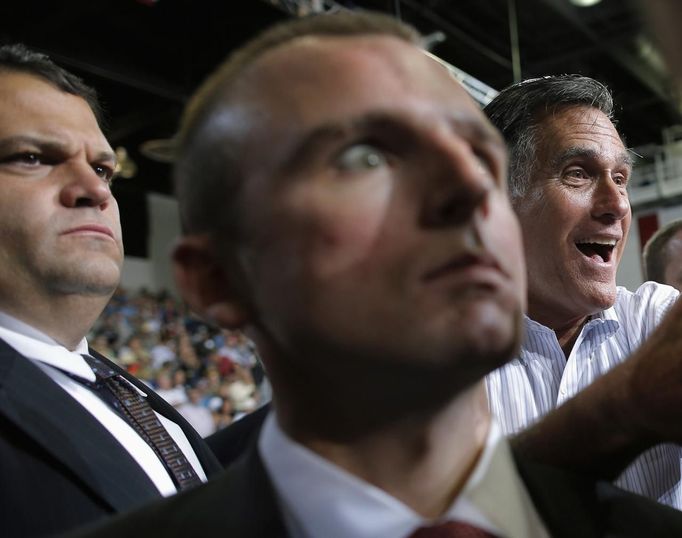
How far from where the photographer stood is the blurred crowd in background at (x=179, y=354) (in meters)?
7.59

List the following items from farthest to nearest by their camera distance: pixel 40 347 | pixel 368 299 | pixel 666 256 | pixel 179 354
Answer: pixel 179 354, pixel 666 256, pixel 40 347, pixel 368 299

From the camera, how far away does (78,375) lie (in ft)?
4.36

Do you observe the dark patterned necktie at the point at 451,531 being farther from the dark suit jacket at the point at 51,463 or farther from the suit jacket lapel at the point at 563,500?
the dark suit jacket at the point at 51,463

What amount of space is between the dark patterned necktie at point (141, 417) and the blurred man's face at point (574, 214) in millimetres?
756

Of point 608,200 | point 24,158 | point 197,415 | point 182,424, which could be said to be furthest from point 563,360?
point 197,415

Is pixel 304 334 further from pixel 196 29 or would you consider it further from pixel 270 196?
pixel 196 29

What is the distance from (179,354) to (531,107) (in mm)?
8207

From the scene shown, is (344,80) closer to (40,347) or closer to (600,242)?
(40,347)

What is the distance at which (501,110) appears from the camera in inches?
64.2

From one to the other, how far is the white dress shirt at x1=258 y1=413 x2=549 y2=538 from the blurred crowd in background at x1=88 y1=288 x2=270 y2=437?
5535 millimetres

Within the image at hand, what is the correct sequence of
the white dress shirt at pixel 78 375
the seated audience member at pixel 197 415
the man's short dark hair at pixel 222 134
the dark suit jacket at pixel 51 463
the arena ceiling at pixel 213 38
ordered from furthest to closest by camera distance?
1. the arena ceiling at pixel 213 38
2. the seated audience member at pixel 197 415
3. the white dress shirt at pixel 78 375
4. the dark suit jacket at pixel 51 463
5. the man's short dark hair at pixel 222 134

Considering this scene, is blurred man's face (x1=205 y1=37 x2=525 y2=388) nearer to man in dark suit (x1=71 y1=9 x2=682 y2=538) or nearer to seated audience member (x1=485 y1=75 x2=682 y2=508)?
man in dark suit (x1=71 y1=9 x2=682 y2=538)

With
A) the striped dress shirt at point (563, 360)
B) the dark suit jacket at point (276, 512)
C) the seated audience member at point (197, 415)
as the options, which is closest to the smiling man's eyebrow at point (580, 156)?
the striped dress shirt at point (563, 360)

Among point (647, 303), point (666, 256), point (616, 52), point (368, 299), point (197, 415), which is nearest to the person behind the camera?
point (368, 299)
